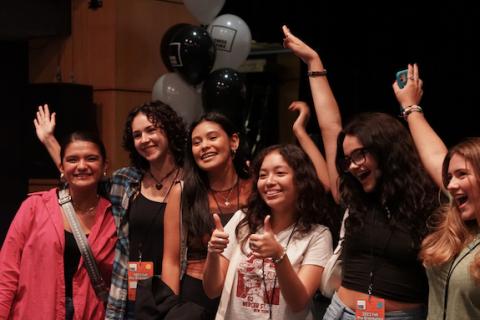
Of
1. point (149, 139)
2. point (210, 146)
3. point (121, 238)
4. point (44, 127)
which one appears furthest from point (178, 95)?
point (210, 146)

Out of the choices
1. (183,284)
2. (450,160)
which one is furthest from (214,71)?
(450,160)

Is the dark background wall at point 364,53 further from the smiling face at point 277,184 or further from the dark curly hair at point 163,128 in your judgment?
the smiling face at point 277,184

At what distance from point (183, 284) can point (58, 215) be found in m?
0.79

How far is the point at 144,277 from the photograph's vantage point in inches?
129

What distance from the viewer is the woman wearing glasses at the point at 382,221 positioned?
2.54 meters

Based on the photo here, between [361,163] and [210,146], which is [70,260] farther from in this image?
[361,163]

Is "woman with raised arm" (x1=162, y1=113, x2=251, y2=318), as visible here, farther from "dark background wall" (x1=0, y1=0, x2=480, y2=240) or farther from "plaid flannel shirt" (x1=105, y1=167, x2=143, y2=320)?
"dark background wall" (x1=0, y1=0, x2=480, y2=240)

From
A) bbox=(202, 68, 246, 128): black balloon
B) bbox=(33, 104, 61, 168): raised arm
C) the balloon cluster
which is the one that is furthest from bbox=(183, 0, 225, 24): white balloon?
bbox=(33, 104, 61, 168): raised arm

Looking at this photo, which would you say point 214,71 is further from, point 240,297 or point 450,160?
point 450,160

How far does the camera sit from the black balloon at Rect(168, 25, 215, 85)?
15.1 ft

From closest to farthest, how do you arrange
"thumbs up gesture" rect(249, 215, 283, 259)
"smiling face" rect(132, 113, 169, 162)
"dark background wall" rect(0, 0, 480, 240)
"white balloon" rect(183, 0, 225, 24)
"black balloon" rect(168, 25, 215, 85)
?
"thumbs up gesture" rect(249, 215, 283, 259)
"smiling face" rect(132, 113, 169, 162)
"black balloon" rect(168, 25, 215, 85)
"white balloon" rect(183, 0, 225, 24)
"dark background wall" rect(0, 0, 480, 240)

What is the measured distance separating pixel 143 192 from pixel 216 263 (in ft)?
2.76

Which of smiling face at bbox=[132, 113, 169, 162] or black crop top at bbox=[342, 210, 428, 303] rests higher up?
smiling face at bbox=[132, 113, 169, 162]

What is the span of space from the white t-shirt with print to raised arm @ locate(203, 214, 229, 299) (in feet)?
0.13
